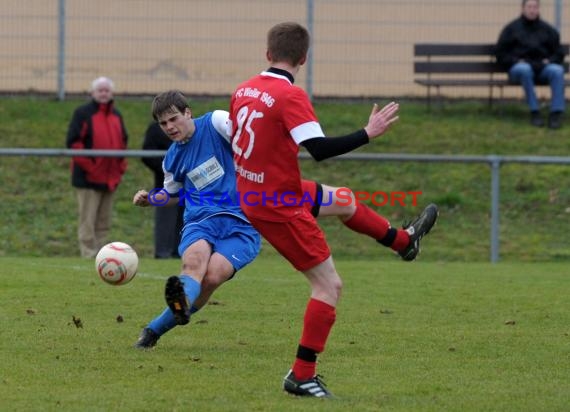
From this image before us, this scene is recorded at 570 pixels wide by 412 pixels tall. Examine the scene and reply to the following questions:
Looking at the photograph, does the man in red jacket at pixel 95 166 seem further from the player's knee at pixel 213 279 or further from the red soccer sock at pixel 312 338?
the red soccer sock at pixel 312 338

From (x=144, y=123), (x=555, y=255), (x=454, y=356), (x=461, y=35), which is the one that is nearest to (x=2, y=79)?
(x=144, y=123)

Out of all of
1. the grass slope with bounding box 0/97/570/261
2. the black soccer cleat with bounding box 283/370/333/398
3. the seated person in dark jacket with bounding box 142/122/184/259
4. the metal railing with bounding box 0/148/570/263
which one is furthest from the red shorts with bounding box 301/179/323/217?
the grass slope with bounding box 0/97/570/261

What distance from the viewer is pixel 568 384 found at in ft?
Result: 22.7

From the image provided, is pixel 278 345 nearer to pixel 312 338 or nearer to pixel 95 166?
pixel 312 338

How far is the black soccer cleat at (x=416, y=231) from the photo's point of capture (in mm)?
7641

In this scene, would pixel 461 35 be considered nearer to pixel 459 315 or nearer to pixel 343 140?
pixel 459 315

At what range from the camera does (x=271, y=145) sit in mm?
6527

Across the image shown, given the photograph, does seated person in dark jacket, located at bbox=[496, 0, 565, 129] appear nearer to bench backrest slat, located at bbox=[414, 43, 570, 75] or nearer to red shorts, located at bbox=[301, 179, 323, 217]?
bench backrest slat, located at bbox=[414, 43, 570, 75]

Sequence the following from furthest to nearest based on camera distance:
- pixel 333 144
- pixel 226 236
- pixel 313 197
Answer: pixel 226 236, pixel 313 197, pixel 333 144

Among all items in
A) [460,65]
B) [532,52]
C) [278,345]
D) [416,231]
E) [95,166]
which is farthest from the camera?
[460,65]

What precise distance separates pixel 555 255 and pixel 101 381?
360 inches

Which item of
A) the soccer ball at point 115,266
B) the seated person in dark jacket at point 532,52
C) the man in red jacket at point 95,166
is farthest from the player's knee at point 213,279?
the seated person in dark jacket at point 532,52

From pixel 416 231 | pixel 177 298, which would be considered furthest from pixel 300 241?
pixel 416 231

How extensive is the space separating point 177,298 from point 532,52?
12.1 meters
